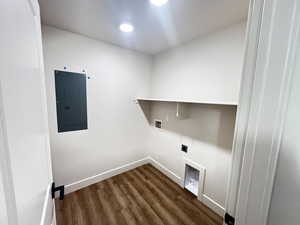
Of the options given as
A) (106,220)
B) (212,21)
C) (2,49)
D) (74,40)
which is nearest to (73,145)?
(106,220)

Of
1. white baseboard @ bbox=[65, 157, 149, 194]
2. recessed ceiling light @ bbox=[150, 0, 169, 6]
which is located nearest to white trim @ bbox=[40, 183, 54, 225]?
white baseboard @ bbox=[65, 157, 149, 194]

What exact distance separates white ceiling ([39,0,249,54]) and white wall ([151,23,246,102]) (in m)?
0.14

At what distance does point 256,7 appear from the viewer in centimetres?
46

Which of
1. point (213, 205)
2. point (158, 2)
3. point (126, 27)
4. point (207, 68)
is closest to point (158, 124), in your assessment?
point (207, 68)

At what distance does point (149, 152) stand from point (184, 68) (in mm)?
1854

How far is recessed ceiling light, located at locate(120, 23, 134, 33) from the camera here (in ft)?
4.83

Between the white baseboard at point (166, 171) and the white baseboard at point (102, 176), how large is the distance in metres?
0.16

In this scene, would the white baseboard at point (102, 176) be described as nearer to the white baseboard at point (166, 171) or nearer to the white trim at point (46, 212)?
the white baseboard at point (166, 171)

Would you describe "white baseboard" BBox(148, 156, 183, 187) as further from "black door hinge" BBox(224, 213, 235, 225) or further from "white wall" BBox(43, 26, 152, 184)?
"black door hinge" BBox(224, 213, 235, 225)

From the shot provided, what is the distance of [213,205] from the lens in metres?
1.63

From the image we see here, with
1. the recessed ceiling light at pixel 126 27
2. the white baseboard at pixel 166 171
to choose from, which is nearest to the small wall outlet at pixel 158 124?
the white baseboard at pixel 166 171

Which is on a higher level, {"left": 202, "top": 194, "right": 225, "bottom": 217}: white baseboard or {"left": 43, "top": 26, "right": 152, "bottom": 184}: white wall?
{"left": 43, "top": 26, "right": 152, "bottom": 184}: white wall

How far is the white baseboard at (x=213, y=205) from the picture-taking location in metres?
1.56

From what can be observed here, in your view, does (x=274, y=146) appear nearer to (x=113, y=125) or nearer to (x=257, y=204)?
(x=257, y=204)
